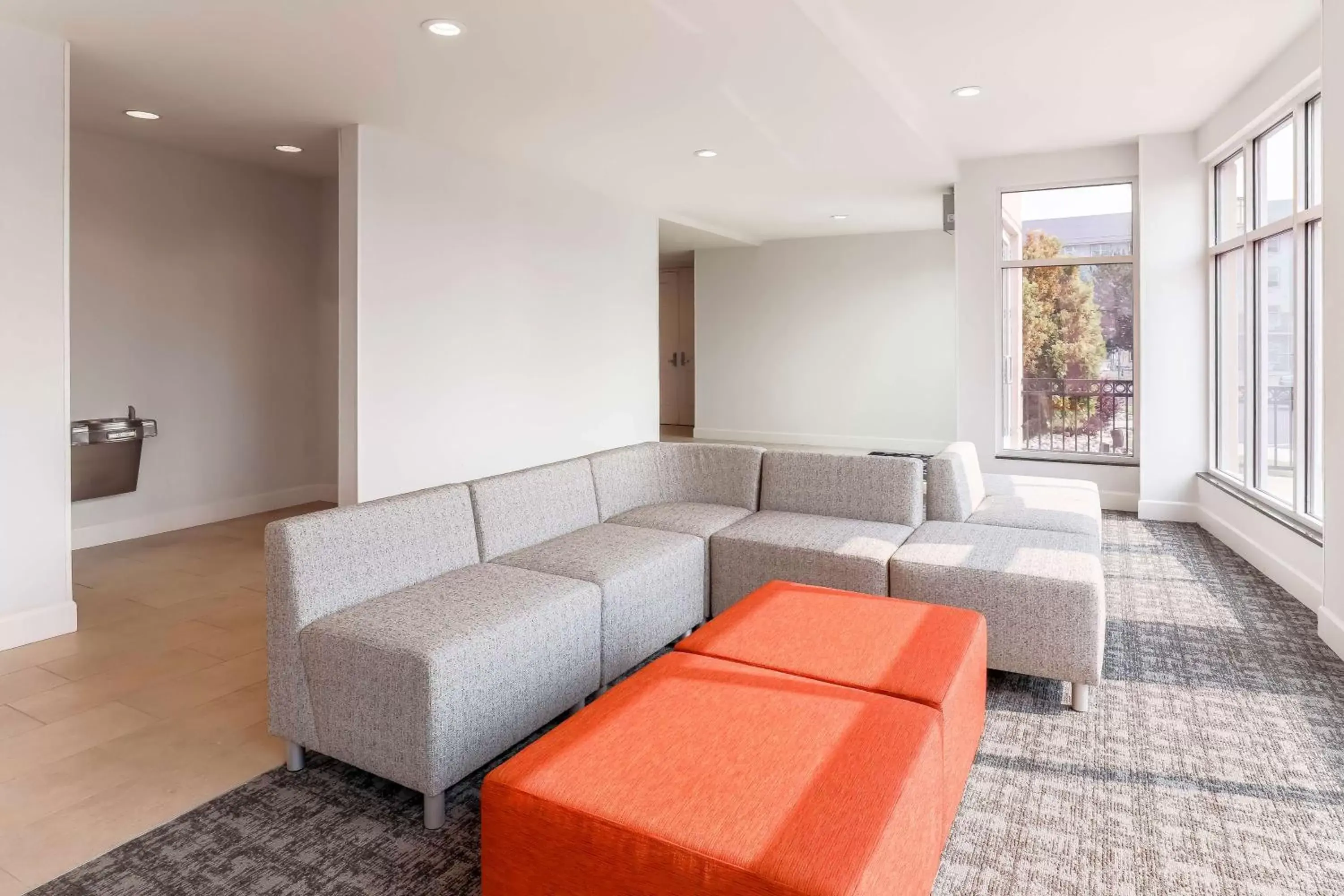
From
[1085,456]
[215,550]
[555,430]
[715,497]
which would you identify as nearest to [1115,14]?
[715,497]

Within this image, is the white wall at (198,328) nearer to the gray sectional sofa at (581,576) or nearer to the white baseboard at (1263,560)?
the gray sectional sofa at (581,576)

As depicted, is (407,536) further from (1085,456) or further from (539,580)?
(1085,456)

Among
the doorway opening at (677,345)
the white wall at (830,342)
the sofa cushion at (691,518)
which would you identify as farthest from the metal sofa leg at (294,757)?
the doorway opening at (677,345)

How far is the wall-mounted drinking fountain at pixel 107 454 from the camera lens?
191 inches

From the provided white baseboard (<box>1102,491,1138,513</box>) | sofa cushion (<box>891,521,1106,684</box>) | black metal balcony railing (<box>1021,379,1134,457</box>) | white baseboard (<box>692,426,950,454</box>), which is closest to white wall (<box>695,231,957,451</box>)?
white baseboard (<box>692,426,950,454</box>)

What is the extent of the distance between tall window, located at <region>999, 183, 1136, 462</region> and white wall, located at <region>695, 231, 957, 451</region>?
2769 millimetres

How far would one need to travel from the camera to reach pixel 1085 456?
6.11 m

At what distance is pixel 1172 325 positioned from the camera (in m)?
5.55

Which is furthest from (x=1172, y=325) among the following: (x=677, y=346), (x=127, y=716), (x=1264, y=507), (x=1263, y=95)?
(x=677, y=346)

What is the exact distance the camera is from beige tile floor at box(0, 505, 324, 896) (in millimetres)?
2025

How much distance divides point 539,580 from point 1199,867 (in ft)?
5.99

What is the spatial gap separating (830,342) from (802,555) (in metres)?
7.18

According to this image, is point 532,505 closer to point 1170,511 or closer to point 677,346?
point 1170,511

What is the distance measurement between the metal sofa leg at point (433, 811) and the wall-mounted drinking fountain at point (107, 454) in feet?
13.5
